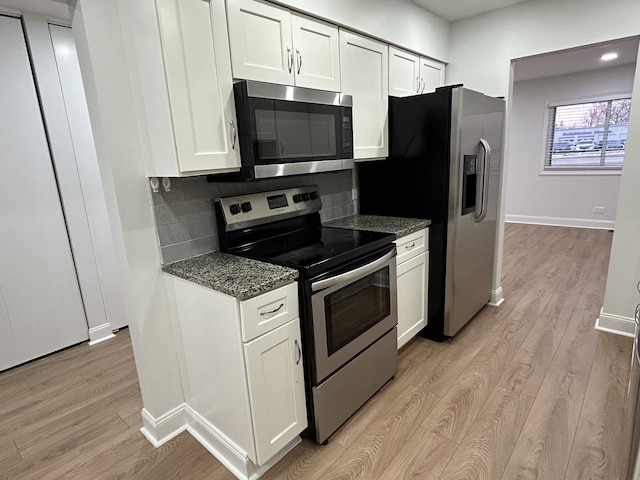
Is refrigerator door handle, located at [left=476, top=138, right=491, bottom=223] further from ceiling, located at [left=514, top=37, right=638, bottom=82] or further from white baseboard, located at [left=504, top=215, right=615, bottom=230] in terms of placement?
white baseboard, located at [left=504, top=215, right=615, bottom=230]

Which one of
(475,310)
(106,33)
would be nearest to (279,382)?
(106,33)

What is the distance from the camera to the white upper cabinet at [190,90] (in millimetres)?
1455

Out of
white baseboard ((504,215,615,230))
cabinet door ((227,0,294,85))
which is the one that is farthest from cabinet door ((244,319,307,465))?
white baseboard ((504,215,615,230))

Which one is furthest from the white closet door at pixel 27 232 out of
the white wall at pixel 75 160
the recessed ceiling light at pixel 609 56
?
the recessed ceiling light at pixel 609 56

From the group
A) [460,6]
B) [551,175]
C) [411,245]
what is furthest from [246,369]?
[551,175]

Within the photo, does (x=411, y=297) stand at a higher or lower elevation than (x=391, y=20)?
lower

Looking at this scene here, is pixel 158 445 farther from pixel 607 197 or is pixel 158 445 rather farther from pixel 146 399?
pixel 607 197

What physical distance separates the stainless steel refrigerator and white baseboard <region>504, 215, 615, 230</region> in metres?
3.50

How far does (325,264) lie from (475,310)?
1.87m

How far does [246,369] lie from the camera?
148 centimetres

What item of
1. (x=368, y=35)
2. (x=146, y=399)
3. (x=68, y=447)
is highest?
(x=368, y=35)

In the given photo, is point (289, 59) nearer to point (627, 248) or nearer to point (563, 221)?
point (627, 248)

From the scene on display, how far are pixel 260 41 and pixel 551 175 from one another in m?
6.17

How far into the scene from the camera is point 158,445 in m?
1.90
